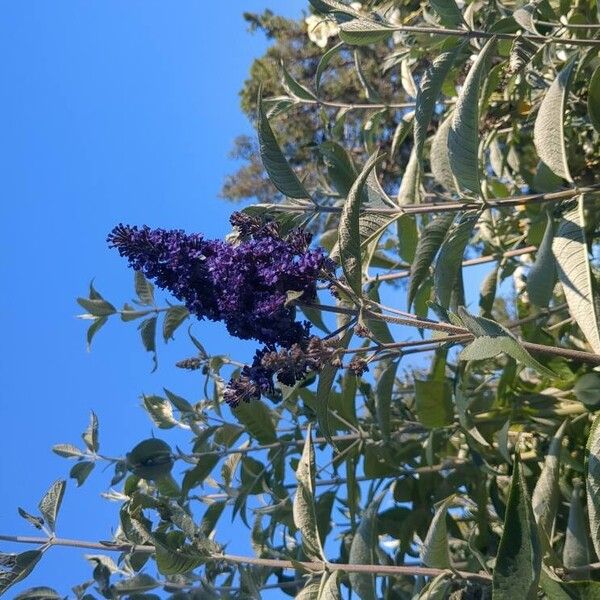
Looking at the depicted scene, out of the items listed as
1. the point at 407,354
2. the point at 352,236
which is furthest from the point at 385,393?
the point at 352,236

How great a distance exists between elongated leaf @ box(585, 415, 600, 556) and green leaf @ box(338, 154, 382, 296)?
2.21 feet

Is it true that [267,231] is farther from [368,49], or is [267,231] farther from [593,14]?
[368,49]

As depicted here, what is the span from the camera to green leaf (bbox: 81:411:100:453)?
3430 millimetres

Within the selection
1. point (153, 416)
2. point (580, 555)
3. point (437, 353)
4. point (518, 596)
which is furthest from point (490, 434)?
point (518, 596)

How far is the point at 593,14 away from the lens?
3645 millimetres

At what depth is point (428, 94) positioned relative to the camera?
2.29m

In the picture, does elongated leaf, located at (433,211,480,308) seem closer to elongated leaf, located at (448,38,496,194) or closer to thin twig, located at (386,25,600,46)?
elongated leaf, located at (448,38,496,194)

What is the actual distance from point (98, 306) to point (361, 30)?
6.03 ft

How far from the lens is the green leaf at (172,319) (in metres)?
3.33

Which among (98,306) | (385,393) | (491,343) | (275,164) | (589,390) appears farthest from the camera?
(98,306)

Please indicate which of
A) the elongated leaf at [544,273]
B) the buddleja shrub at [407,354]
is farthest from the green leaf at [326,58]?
the elongated leaf at [544,273]

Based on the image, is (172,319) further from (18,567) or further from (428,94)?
(428,94)

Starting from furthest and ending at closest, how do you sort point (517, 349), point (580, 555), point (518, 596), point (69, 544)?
point (69, 544)
point (580, 555)
point (517, 349)
point (518, 596)

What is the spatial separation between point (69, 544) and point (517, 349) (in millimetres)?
1900
